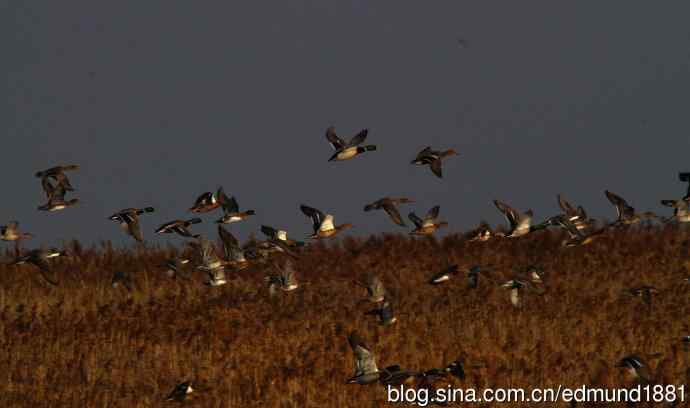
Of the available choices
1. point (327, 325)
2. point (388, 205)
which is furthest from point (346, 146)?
point (327, 325)

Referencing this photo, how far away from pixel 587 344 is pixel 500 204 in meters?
2.10

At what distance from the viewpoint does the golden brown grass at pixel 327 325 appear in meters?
15.4

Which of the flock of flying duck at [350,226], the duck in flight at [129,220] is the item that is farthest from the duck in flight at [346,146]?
the duck in flight at [129,220]

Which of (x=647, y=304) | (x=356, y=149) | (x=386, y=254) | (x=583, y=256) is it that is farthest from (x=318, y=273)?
(x=356, y=149)

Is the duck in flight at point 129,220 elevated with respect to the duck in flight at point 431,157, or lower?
lower

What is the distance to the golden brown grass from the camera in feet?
50.4

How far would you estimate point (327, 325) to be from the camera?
1884 cm

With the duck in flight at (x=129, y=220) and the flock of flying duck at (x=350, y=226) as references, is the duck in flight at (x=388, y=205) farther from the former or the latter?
the duck in flight at (x=129, y=220)

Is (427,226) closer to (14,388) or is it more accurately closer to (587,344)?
(587,344)

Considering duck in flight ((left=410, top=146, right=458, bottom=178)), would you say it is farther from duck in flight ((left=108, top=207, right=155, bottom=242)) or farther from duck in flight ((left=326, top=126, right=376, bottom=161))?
duck in flight ((left=108, top=207, right=155, bottom=242))

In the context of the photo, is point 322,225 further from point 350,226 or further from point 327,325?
point 327,325

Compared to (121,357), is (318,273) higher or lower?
higher

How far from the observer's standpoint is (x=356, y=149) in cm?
1609

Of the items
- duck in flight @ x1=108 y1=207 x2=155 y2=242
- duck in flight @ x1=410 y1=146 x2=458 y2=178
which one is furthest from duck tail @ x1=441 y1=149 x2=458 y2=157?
duck in flight @ x1=108 y1=207 x2=155 y2=242
